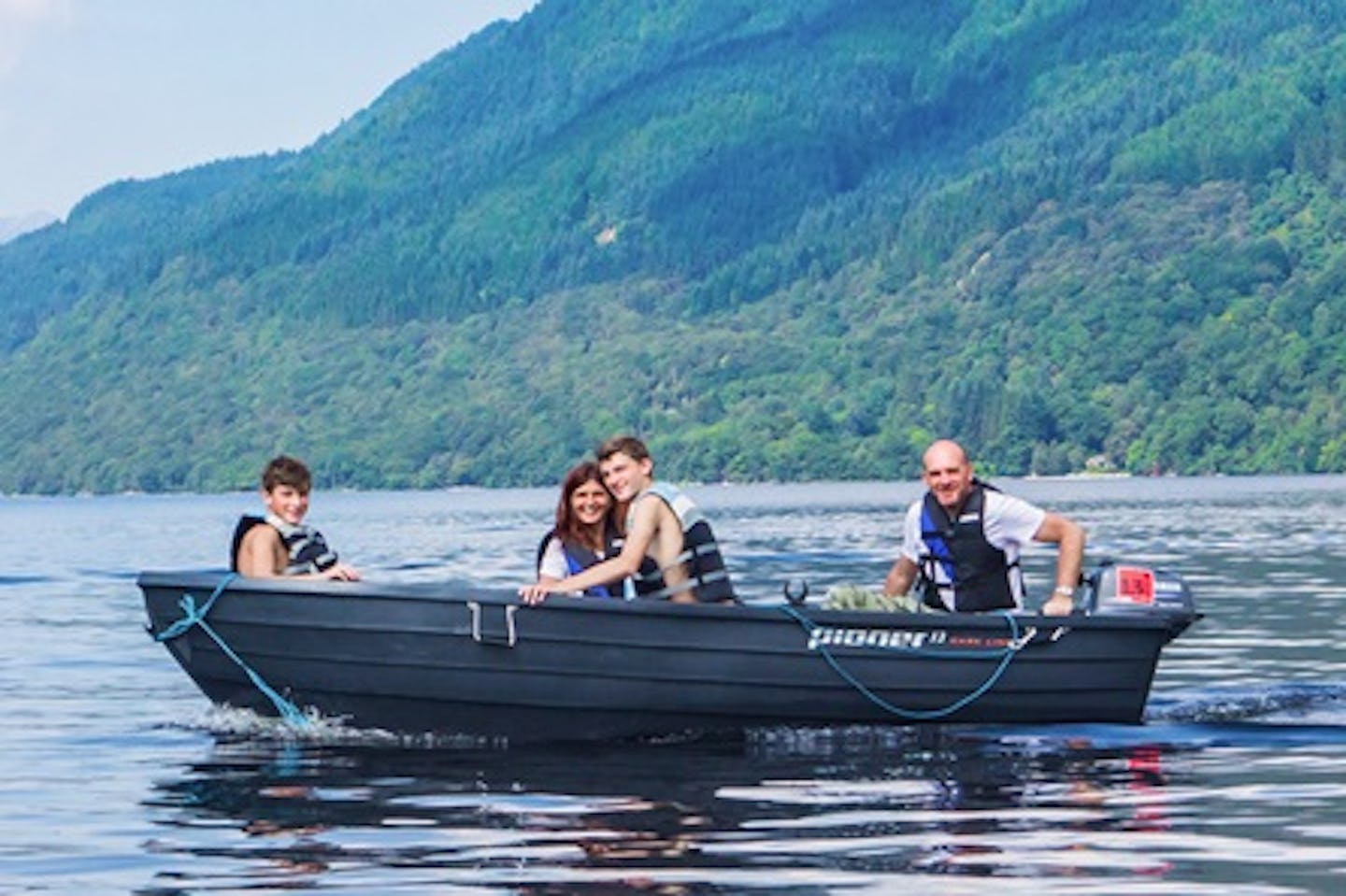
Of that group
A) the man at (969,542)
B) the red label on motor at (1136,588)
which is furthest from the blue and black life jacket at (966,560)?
the red label on motor at (1136,588)

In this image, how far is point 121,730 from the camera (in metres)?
26.5

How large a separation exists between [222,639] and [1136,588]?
6.94 m

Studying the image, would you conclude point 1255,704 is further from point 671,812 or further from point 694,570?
point 671,812

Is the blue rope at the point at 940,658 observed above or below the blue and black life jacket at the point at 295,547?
below

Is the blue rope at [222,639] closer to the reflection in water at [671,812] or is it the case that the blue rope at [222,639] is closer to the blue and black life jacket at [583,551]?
the reflection in water at [671,812]

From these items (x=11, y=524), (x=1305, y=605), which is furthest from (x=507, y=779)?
(x=11, y=524)

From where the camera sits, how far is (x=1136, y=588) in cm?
2338

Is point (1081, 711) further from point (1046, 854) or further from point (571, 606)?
point (1046, 854)

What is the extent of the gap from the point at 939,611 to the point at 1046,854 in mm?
5831

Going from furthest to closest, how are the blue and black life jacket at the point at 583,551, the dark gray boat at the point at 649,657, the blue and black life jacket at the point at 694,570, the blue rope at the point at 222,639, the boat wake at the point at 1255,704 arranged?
1. the boat wake at the point at 1255,704
2. the blue rope at the point at 222,639
3. the blue and black life jacket at the point at 583,551
4. the blue and black life jacket at the point at 694,570
5. the dark gray boat at the point at 649,657

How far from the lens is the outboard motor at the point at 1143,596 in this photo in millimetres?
23297

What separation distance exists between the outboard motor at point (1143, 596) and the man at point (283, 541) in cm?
569

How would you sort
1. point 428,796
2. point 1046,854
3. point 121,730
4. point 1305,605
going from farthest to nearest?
point 1305,605 < point 121,730 < point 428,796 < point 1046,854

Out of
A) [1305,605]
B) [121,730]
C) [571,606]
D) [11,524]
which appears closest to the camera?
[571,606]
